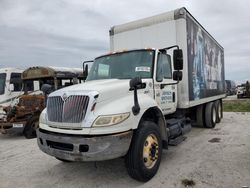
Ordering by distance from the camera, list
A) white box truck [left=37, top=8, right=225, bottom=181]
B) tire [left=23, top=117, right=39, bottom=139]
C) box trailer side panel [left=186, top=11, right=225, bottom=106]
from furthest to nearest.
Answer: tire [left=23, top=117, right=39, bottom=139] → box trailer side panel [left=186, top=11, right=225, bottom=106] → white box truck [left=37, top=8, right=225, bottom=181]

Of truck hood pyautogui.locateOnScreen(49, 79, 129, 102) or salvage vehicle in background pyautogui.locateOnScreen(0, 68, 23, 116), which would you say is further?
salvage vehicle in background pyautogui.locateOnScreen(0, 68, 23, 116)

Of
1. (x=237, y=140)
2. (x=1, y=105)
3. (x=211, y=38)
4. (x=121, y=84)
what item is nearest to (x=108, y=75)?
(x=121, y=84)

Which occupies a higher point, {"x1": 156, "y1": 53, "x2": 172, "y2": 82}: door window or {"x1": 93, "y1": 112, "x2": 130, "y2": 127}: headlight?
{"x1": 156, "y1": 53, "x2": 172, "y2": 82}: door window

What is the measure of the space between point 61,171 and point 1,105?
23.9 ft

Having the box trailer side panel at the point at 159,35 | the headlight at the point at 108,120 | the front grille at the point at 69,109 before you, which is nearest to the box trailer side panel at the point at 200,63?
the box trailer side panel at the point at 159,35

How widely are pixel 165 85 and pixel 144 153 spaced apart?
6.17ft

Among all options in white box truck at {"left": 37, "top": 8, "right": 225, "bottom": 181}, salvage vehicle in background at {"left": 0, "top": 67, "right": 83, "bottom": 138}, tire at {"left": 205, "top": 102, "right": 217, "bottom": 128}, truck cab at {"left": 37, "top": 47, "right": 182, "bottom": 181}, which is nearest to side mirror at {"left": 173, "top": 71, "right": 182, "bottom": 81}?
white box truck at {"left": 37, "top": 8, "right": 225, "bottom": 181}

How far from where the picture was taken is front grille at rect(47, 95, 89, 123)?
3938 millimetres

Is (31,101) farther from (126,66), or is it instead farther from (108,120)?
(108,120)

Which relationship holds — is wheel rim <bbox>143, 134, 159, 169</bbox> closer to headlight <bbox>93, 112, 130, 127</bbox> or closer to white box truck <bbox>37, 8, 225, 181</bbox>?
white box truck <bbox>37, 8, 225, 181</bbox>

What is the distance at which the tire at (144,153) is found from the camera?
406cm

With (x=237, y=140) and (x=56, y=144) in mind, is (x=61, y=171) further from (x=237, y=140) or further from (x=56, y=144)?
(x=237, y=140)

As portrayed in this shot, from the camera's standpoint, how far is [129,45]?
7.18 metres

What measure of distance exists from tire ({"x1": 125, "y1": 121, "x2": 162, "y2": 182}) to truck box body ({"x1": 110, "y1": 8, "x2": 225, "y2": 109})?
7.34 ft
